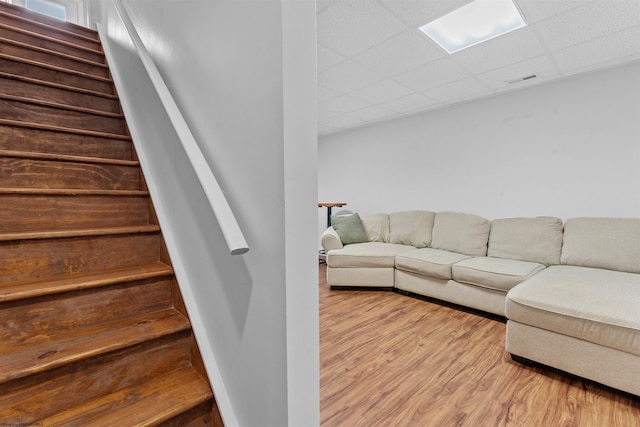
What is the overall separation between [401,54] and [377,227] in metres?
2.33

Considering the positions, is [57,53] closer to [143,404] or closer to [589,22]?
[143,404]

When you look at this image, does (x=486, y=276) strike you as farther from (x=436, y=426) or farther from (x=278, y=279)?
(x=278, y=279)

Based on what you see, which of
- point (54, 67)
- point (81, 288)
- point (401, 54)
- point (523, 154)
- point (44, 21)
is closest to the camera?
point (81, 288)

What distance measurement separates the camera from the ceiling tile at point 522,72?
105 inches

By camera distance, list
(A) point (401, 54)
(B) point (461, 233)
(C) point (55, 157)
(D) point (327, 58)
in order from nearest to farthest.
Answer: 1. (C) point (55, 157)
2. (A) point (401, 54)
3. (D) point (327, 58)
4. (B) point (461, 233)

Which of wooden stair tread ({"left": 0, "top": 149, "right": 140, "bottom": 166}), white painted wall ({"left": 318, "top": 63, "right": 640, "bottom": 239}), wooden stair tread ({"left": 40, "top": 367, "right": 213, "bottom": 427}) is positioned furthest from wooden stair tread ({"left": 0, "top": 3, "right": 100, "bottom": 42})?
white painted wall ({"left": 318, "top": 63, "right": 640, "bottom": 239})

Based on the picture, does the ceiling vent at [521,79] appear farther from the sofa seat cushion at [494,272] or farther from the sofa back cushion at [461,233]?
the sofa seat cushion at [494,272]

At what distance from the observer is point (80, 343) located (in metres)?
1.01

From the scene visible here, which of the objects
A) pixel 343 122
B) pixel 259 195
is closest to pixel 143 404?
pixel 259 195

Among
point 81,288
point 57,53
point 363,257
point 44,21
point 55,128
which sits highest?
point 44,21

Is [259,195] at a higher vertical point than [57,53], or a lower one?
lower

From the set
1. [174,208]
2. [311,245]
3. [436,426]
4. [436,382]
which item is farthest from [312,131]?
[436,382]

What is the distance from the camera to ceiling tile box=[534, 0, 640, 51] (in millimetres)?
1925

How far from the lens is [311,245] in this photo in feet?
2.68
